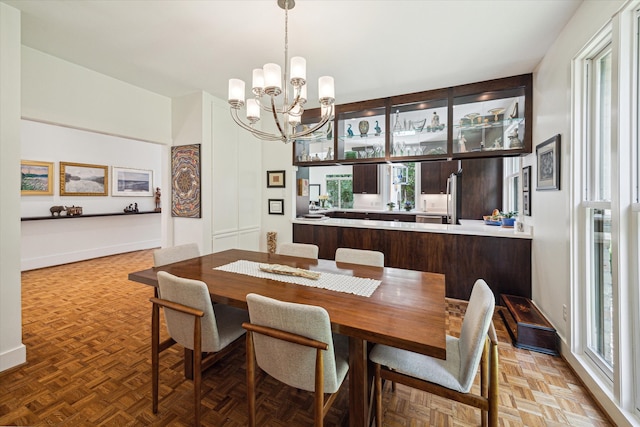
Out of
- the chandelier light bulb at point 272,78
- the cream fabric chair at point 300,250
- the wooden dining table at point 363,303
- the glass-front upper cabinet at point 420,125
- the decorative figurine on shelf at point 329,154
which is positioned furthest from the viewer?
the decorative figurine on shelf at point 329,154

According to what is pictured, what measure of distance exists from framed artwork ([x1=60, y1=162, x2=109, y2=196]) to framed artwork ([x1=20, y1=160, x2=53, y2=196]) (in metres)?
0.18

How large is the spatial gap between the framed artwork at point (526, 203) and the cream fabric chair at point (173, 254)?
351 cm

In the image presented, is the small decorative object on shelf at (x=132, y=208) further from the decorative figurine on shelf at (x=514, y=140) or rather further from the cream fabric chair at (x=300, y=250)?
the decorative figurine on shelf at (x=514, y=140)

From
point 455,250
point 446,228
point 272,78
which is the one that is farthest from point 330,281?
point 446,228

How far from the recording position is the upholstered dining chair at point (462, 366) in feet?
3.91

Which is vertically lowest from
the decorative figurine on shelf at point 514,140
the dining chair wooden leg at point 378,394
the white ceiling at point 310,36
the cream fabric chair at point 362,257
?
the dining chair wooden leg at point 378,394

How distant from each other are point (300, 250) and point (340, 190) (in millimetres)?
6312

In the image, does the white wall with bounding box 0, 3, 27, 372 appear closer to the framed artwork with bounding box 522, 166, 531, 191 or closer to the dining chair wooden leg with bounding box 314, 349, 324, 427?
the dining chair wooden leg with bounding box 314, 349, 324, 427

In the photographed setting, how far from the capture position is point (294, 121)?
233cm

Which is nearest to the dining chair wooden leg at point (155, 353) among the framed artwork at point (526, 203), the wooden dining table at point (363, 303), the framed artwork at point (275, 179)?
the wooden dining table at point (363, 303)

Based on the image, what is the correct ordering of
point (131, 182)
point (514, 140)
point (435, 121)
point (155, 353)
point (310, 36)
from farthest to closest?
1. point (131, 182)
2. point (435, 121)
3. point (514, 140)
4. point (310, 36)
5. point (155, 353)

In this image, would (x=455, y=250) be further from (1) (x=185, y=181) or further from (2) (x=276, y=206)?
(1) (x=185, y=181)

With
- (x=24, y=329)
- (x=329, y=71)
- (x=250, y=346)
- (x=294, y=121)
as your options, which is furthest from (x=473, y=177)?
(x=24, y=329)

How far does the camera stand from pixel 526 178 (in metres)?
3.05
